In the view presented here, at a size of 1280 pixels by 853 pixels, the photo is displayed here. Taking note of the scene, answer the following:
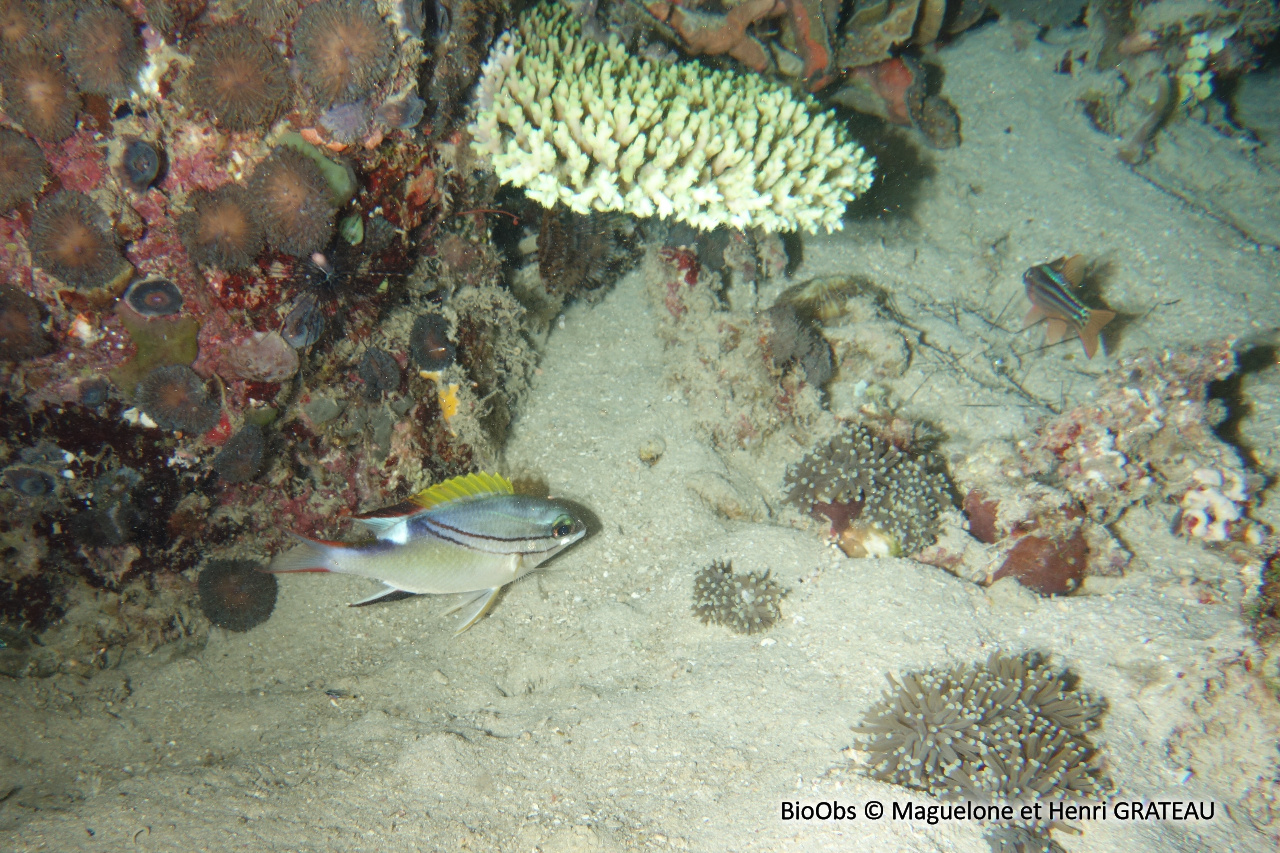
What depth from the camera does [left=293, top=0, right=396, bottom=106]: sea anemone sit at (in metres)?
3.08

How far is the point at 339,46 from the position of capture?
3082mm

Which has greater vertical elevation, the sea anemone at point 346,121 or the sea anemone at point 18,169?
the sea anemone at point 346,121

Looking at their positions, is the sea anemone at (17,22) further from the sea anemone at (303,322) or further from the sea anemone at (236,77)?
the sea anemone at (303,322)

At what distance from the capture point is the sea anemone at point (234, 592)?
4234mm

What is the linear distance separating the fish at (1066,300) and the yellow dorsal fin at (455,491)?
5456mm

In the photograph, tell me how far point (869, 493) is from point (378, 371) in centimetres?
369

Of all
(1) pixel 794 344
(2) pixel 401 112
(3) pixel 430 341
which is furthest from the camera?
(1) pixel 794 344

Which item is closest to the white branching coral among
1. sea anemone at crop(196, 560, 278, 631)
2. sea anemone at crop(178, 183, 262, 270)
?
sea anemone at crop(178, 183, 262, 270)

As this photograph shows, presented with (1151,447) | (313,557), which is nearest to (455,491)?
(313,557)

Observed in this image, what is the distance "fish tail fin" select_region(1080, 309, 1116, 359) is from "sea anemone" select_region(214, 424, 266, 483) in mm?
7071

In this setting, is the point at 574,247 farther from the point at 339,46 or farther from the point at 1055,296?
the point at 1055,296

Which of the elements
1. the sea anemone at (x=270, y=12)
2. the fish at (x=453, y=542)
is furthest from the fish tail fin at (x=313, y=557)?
the sea anemone at (x=270, y=12)

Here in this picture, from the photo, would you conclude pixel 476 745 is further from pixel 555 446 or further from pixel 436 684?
pixel 555 446

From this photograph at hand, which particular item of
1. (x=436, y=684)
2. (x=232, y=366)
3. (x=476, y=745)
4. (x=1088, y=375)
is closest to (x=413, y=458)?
(x=232, y=366)
